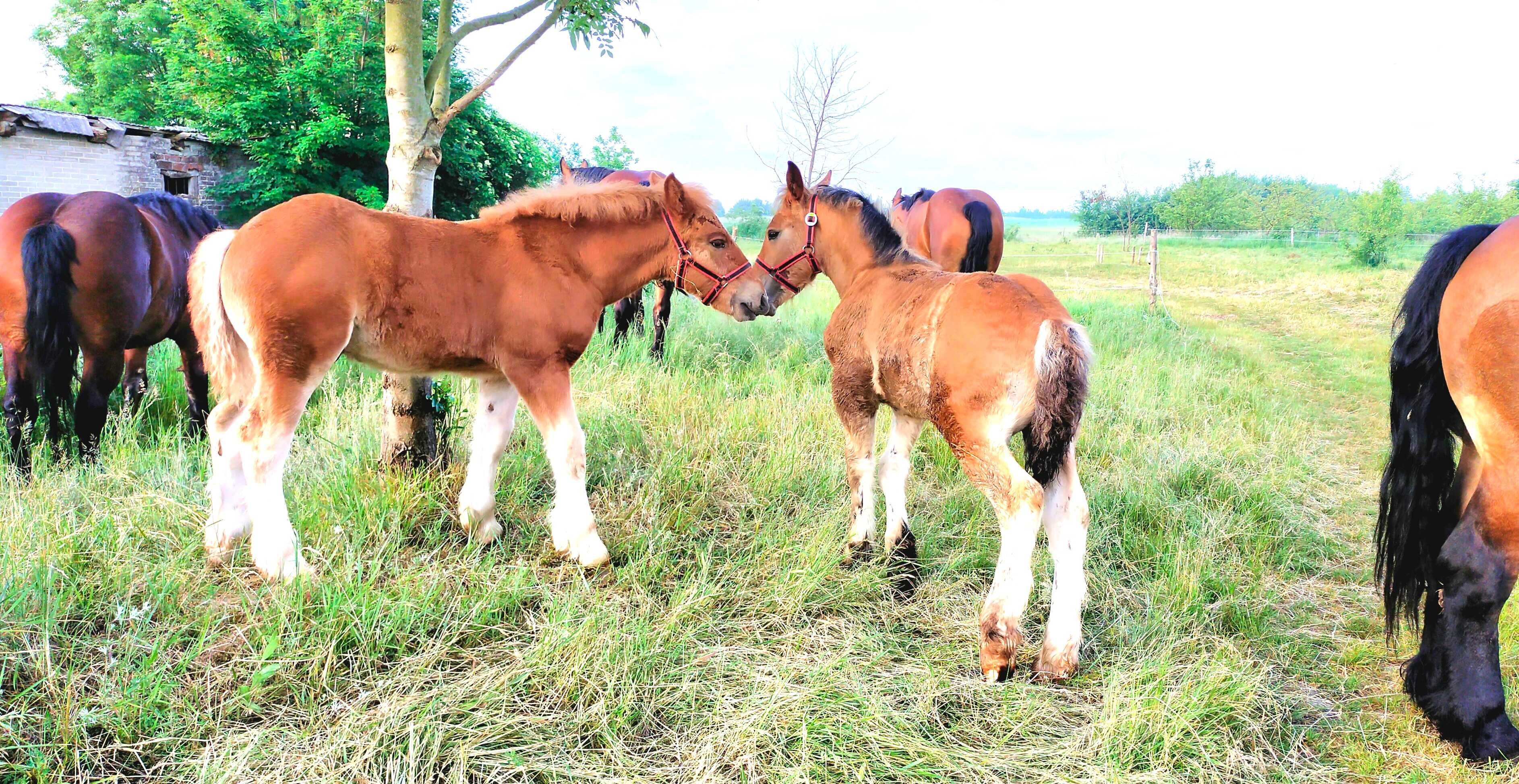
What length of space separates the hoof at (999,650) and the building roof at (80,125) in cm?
1673

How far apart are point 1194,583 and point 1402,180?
35.2 m

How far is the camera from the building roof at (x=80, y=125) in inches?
487

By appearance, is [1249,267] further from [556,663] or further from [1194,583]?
[556,663]

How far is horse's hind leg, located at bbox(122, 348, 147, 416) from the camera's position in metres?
5.61

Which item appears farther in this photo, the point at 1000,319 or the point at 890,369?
the point at 890,369

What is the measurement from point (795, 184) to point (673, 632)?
96.0 inches

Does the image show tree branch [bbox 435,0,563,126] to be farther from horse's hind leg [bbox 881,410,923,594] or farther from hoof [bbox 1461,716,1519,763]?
hoof [bbox 1461,716,1519,763]

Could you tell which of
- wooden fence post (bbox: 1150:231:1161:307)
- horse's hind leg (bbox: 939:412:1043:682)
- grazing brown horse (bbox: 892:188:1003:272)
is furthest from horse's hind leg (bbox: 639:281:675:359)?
wooden fence post (bbox: 1150:231:1161:307)

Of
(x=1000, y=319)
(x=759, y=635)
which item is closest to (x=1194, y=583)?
(x=1000, y=319)

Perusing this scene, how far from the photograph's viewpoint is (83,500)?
343 cm

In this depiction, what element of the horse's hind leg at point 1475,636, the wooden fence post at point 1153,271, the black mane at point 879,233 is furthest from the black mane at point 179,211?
the wooden fence post at point 1153,271

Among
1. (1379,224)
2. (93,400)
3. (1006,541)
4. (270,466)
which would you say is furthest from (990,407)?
(1379,224)

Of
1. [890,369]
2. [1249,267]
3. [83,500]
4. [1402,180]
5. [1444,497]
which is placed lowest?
[83,500]

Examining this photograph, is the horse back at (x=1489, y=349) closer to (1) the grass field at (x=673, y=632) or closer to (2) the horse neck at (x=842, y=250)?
(1) the grass field at (x=673, y=632)
